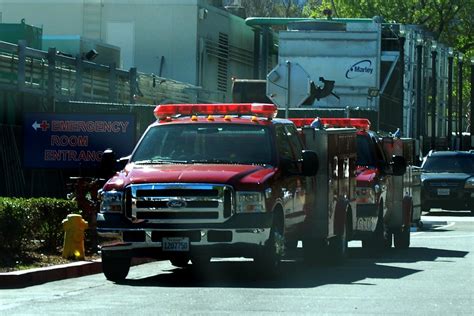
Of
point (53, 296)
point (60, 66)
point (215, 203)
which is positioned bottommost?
point (53, 296)

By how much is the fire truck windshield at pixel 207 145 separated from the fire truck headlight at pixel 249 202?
3.61 ft

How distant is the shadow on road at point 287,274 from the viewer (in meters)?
16.6

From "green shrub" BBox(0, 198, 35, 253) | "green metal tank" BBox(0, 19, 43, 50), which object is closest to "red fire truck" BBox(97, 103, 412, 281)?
"green shrub" BBox(0, 198, 35, 253)

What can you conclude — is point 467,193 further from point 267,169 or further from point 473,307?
point 473,307

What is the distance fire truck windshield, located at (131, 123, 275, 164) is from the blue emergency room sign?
6.58m

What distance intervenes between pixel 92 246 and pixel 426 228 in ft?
45.0

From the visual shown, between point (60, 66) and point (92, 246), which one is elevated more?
point (60, 66)

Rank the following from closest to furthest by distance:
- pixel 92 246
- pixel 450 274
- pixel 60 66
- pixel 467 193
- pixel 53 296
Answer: pixel 53 296 < pixel 450 274 < pixel 92 246 < pixel 60 66 < pixel 467 193

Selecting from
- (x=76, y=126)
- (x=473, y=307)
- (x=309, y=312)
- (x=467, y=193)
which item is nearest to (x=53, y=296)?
(x=309, y=312)

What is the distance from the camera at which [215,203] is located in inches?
639

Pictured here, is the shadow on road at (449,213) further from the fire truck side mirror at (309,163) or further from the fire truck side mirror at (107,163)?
the fire truck side mirror at (107,163)

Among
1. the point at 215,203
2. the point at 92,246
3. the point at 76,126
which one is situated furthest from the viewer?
the point at 76,126

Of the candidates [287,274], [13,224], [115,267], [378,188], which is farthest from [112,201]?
[378,188]

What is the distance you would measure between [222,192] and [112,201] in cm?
133
